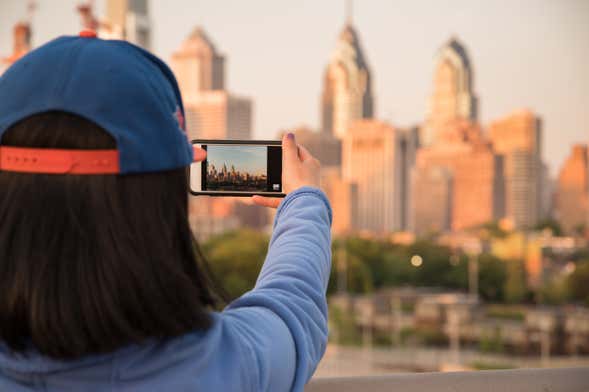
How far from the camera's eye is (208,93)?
41.1m

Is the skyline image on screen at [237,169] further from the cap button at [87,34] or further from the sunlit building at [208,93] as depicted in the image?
the sunlit building at [208,93]

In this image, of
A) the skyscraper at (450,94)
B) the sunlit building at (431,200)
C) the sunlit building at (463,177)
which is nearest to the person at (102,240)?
the sunlit building at (431,200)

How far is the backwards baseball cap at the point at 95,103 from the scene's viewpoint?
507mm

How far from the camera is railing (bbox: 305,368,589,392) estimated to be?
822 mm

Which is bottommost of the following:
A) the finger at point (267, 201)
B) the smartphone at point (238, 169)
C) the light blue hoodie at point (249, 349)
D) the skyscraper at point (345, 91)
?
the light blue hoodie at point (249, 349)

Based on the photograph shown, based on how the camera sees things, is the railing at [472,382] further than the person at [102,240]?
Yes

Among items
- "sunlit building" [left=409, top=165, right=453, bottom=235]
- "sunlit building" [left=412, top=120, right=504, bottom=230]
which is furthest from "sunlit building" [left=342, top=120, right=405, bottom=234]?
"sunlit building" [left=412, top=120, right=504, bottom=230]

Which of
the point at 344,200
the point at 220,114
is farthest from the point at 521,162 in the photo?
the point at 220,114

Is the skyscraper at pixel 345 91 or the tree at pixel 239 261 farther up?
the skyscraper at pixel 345 91

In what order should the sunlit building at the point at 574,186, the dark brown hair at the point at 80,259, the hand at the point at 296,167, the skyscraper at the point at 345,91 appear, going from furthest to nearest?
1. the skyscraper at the point at 345,91
2. the sunlit building at the point at 574,186
3. the hand at the point at 296,167
4. the dark brown hair at the point at 80,259

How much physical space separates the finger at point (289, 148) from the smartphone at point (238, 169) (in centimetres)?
4

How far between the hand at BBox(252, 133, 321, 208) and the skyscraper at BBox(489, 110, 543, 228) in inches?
1550

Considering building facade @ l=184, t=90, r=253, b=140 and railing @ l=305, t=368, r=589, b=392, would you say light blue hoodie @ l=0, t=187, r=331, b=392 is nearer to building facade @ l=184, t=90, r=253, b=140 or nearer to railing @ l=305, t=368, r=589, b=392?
railing @ l=305, t=368, r=589, b=392

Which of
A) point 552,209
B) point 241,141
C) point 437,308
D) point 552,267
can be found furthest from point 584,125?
point 241,141
